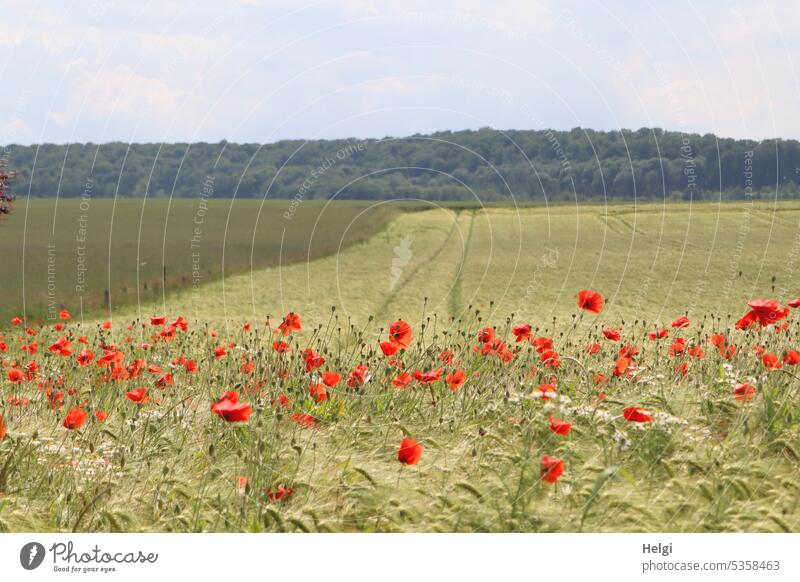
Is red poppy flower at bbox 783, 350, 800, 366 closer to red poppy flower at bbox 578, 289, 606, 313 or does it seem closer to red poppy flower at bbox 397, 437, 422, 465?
red poppy flower at bbox 578, 289, 606, 313

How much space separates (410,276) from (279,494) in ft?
83.9

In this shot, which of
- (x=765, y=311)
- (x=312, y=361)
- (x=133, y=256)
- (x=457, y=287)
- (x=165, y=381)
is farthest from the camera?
(x=133, y=256)

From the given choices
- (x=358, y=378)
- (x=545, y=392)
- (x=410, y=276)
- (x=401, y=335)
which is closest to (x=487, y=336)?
(x=401, y=335)

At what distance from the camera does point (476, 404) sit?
6840 mm

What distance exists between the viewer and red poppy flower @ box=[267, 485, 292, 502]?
5.04m

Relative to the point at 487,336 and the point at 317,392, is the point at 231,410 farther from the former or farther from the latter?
the point at 487,336

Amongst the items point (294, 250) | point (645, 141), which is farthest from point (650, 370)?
point (645, 141)

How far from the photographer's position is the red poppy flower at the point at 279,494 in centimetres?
504

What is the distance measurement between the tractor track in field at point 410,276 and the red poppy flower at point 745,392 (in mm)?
15467

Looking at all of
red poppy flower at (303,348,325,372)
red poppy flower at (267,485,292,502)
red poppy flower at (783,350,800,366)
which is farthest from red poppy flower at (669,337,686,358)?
red poppy flower at (267,485,292,502)

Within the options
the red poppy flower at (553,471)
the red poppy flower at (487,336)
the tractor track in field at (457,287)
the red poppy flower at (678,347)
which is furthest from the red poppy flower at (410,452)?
the tractor track in field at (457,287)
